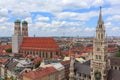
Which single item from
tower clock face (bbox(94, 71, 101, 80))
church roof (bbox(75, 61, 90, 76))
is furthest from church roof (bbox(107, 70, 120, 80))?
church roof (bbox(75, 61, 90, 76))

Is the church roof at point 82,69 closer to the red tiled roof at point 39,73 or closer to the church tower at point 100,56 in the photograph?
the church tower at point 100,56

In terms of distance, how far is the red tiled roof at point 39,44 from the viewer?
441 feet

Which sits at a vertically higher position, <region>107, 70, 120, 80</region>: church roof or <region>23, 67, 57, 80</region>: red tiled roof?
<region>107, 70, 120, 80</region>: church roof

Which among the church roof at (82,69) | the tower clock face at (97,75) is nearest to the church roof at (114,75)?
the tower clock face at (97,75)

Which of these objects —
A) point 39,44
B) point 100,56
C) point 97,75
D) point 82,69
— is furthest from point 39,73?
point 39,44

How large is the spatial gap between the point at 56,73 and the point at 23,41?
65.3 m

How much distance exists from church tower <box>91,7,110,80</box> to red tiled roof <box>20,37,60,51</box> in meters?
66.8

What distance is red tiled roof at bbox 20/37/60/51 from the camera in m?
134

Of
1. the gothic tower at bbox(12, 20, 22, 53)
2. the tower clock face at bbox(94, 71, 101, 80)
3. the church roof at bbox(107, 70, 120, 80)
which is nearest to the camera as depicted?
the church roof at bbox(107, 70, 120, 80)

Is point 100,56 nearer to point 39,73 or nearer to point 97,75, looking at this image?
point 97,75

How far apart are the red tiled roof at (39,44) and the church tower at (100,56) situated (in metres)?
66.8

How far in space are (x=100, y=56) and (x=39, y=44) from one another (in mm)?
76828

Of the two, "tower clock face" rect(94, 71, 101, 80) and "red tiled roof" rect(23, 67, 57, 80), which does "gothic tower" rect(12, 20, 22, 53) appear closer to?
"red tiled roof" rect(23, 67, 57, 80)

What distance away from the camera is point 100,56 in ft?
219
